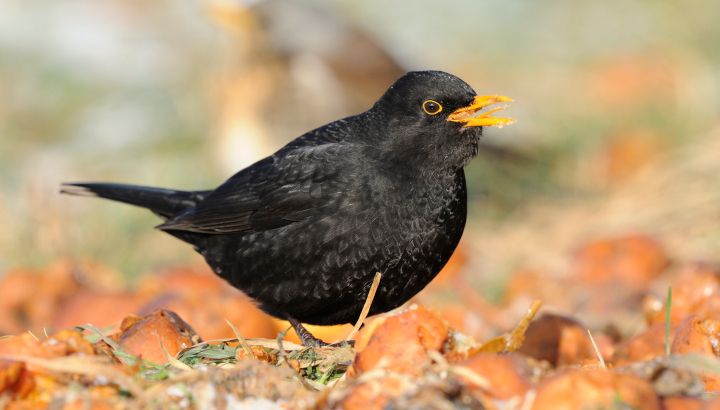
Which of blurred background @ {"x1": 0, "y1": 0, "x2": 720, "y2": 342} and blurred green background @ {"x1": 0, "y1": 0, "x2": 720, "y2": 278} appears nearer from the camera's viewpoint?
blurred background @ {"x1": 0, "y1": 0, "x2": 720, "y2": 342}

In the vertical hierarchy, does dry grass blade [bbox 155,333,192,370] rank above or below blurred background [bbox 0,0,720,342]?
below

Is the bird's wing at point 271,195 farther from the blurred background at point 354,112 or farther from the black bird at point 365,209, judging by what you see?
the blurred background at point 354,112

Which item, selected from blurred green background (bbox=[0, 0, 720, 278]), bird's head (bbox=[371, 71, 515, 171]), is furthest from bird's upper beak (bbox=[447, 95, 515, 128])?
blurred green background (bbox=[0, 0, 720, 278])

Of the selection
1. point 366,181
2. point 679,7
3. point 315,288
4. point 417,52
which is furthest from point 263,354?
point 679,7

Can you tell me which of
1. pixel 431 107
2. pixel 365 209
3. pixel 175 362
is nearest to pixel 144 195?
Result: pixel 365 209

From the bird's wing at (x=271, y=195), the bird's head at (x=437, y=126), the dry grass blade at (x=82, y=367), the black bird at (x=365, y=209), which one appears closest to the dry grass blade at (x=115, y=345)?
the dry grass blade at (x=82, y=367)

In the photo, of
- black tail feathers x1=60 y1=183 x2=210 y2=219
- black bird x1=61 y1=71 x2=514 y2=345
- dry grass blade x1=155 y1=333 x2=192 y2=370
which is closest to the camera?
dry grass blade x1=155 y1=333 x2=192 y2=370

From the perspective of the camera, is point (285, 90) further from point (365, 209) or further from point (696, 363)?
point (696, 363)

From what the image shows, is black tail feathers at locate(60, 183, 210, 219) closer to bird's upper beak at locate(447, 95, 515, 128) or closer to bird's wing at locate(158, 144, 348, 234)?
bird's wing at locate(158, 144, 348, 234)
